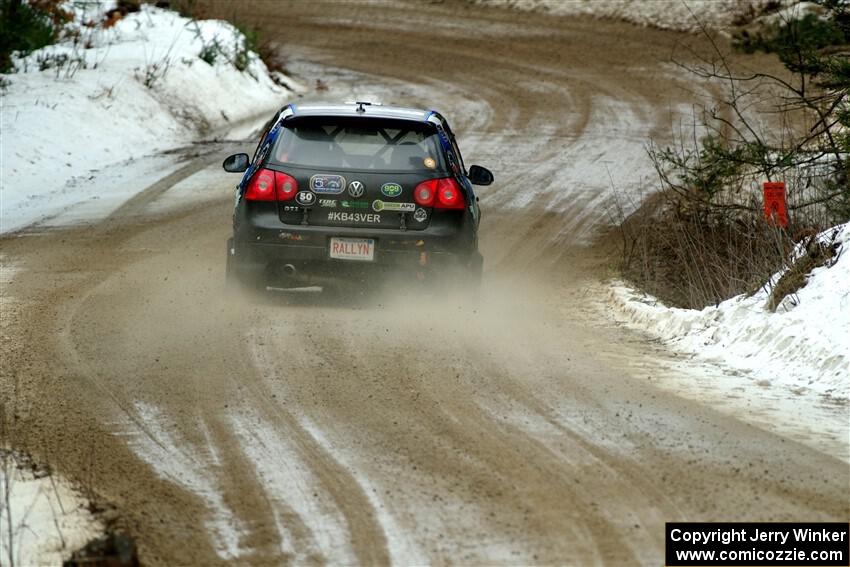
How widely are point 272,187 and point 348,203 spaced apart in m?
0.65

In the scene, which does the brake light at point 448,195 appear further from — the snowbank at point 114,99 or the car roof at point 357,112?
the snowbank at point 114,99

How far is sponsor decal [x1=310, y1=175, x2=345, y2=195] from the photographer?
11.1 m

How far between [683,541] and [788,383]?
3284mm

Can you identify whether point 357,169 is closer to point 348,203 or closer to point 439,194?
point 348,203

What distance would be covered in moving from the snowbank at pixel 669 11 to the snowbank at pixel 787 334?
71.8 feet

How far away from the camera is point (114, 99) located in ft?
71.7

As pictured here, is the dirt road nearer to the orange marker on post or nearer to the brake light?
the brake light

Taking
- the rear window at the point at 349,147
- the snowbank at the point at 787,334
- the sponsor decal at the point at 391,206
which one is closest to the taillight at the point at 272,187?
the rear window at the point at 349,147

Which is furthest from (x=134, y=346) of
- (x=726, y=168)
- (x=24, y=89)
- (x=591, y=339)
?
(x=24, y=89)

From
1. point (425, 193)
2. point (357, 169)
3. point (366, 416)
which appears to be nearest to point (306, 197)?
point (357, 169)

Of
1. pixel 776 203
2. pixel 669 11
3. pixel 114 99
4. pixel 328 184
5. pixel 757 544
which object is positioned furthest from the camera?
pixel 669 11

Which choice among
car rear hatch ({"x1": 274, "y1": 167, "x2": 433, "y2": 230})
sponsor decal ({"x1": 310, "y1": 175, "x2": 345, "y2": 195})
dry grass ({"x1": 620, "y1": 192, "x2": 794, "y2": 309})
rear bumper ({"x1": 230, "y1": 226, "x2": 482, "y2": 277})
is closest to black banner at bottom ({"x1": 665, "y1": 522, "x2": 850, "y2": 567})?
dry grass ({"x1": 620, "y1": 192, "x2": 794, "y2": 309})

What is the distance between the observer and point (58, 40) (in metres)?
24.5

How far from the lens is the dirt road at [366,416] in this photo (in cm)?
625
